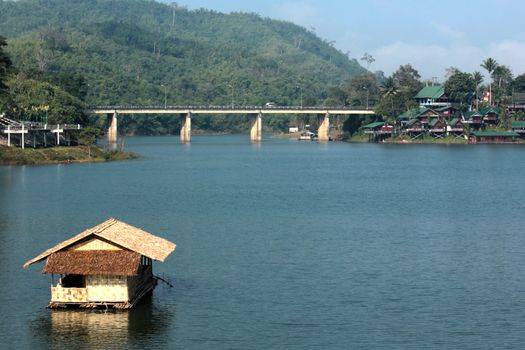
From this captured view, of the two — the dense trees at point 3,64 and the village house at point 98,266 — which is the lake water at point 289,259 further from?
the dense trees at point 3,64

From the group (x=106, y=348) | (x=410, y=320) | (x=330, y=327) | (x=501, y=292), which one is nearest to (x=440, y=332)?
(x=410, y=320)

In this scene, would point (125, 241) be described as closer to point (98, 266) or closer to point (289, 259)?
point (98, 266)

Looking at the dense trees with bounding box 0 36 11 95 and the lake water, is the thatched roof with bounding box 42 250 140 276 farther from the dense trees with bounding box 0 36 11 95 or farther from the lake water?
the dense trees with bounding box 0 36 11 95

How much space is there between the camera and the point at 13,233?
71.1m

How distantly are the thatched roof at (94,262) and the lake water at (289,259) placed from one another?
87.3 inches

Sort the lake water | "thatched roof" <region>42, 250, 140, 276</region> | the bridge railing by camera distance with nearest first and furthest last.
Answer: the lake water → "thatched roof" <region>42, 250, 140, 276</region> → the bridge railing

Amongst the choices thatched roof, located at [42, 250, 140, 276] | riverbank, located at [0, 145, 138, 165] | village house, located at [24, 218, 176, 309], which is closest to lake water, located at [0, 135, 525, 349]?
village house, located at [24, 218, 176, 309]

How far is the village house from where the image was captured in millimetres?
46875

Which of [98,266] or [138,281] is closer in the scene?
[98,266]

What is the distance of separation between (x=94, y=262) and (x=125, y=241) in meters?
1.98

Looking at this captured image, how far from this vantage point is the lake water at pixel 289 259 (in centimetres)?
4531

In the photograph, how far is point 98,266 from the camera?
154 ft

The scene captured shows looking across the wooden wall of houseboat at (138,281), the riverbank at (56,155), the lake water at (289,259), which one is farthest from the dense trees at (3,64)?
the wooden wall of houseboat at (138,281)

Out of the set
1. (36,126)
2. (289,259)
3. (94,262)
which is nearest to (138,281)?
(94,262)
